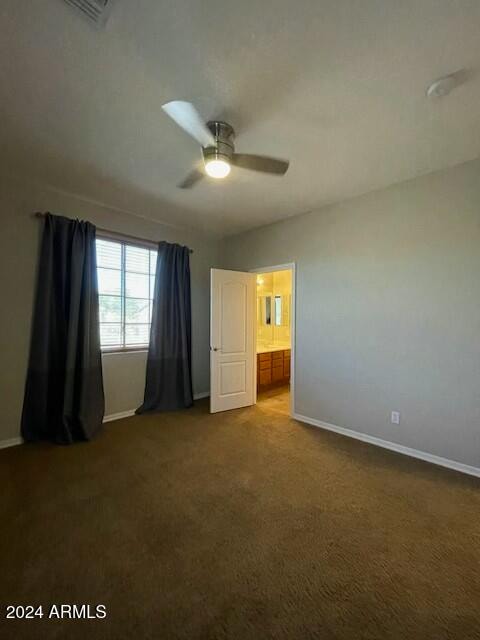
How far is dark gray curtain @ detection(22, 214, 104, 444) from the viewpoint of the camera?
2938 mm

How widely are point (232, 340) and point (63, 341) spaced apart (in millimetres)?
2088

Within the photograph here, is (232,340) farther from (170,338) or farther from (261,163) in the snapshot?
(261,163)

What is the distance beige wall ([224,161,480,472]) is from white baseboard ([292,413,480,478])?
47 millimetres

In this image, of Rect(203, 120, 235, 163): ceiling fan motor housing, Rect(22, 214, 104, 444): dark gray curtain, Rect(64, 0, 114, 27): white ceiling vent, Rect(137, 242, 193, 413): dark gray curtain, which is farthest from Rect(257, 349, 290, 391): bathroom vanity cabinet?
Rect(64, 0, 114, 27): white ceiling vent

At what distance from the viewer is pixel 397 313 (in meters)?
2.86

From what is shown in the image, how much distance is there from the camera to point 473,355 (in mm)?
2438

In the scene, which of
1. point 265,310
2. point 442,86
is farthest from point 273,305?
point 442,86

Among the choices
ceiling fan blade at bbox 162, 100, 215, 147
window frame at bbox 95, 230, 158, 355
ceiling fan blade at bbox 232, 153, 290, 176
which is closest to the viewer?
ceiling fan blade at bbox 162, 100, 215, 147

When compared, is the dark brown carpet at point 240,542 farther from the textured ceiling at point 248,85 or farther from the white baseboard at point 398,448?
the textured ceiling at point 248,85

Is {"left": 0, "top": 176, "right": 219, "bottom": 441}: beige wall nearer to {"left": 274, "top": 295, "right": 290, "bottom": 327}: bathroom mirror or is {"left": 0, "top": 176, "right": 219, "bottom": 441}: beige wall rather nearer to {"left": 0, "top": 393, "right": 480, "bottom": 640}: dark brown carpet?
{"left": 0, "top": 393, "right": 480, "bottom": 640}: dark brown carpet

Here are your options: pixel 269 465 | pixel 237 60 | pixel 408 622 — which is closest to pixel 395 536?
pixel 408 622

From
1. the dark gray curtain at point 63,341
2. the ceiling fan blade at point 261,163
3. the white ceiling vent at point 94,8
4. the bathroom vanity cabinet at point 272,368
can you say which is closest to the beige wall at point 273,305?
the bathroom vanity cabinet at point 272,368

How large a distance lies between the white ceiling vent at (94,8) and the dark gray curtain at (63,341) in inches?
84.0

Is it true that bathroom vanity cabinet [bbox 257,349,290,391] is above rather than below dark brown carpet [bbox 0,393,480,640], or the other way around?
above
